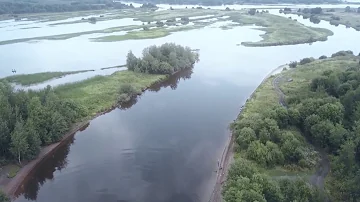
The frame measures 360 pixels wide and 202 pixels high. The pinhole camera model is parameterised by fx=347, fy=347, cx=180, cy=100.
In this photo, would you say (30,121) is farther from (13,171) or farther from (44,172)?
(44,172)

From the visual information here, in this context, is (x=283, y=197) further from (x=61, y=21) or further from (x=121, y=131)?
(x=61, y=21)

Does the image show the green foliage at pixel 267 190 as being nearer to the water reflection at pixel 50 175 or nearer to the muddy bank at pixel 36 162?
the water reflection at pixel 50 175

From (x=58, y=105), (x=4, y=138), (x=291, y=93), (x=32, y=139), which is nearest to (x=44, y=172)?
(x=32, y=139)

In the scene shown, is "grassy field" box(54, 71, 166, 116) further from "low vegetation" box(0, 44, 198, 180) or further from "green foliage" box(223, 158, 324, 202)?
"green foliage" box(223, 158, 324, 202)

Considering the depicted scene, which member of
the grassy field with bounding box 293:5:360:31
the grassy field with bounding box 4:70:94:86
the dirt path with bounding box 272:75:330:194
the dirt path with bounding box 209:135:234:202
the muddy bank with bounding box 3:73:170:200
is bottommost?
the dirt path with bounding box 209:135:234:202

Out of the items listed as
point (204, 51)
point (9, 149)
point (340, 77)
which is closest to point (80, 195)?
point (9, 149)

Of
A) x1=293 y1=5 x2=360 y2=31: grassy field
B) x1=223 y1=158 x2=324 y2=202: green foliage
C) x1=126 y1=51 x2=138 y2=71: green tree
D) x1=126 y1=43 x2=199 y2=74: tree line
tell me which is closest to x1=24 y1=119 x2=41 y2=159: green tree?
x1=223 y1=158 x2=324 y2=202: green foliage

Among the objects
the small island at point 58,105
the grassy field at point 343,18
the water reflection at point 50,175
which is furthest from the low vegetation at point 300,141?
the grassy field at point 343,18
